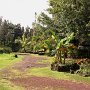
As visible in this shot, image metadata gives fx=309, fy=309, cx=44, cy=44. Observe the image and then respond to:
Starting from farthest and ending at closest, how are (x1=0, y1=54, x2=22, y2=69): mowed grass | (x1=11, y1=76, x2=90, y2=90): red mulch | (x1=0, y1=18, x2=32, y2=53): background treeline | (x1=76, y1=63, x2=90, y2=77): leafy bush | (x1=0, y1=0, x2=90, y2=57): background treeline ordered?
(x1=0, y1=18, x2=32, y2=53): background treeline → (x1=0, y1=0, x2=90, y2=57): background treeline → (x1=0, y1=54, x2=22, y2=69): mowed grass → (x1=76, y1=63, x2=90, y2=77): leafy bush → (x1=11, y1=76, x2=90, y2=90): red mulch

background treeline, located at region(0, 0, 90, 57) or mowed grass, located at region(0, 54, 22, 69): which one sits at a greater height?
background treeline, located at region(0, 0, 90, 57)

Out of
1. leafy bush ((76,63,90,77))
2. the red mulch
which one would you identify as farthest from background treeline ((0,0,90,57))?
the red mulch

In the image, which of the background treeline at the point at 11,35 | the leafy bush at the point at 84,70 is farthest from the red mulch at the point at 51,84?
the background treeline at the point at 11,35

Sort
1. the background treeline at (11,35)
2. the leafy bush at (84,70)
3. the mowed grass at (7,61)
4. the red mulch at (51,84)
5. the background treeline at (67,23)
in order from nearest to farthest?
the red mulch at (51,84) < the leafy bush at (84,70) < the mowed grass at (7,61) < the background treeline at (67,23) < the background treeline at (11,35)

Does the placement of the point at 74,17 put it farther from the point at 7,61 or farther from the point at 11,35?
the point at 11,35

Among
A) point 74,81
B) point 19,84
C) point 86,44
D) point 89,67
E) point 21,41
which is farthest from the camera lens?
point 21,41

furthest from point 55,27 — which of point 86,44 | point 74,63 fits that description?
point 74,63

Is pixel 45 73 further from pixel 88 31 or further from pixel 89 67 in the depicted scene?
pixel 88 31

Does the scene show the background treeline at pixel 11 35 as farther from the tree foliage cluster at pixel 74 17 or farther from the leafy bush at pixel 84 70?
the leafy bush at pixel 84 70

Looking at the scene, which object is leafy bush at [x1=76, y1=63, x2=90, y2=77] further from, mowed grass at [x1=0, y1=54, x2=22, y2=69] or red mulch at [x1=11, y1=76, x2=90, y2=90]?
mowed grass at [x1=0, y1=54, x2=22, y2=69]

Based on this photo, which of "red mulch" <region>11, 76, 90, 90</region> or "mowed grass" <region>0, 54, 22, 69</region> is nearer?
"red mulch" <region>11, 76, 90, 90</region>

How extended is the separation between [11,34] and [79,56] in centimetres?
4731

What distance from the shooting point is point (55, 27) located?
184ft

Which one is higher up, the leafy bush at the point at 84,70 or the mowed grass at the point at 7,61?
the mowed grass at the point at 7,61
